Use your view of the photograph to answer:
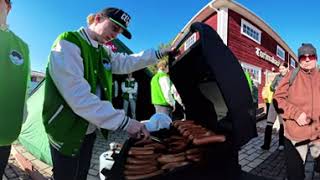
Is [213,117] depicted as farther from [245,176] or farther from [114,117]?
[114,117]

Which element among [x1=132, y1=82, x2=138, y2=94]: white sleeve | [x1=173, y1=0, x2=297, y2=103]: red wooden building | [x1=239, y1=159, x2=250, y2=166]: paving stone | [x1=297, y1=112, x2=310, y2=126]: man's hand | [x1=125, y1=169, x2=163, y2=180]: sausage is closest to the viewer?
[x1=125, y1=169, x2=163, y2=180]: sausage

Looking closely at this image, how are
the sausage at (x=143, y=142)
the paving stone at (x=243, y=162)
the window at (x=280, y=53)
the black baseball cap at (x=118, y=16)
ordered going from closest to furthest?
the sausage at (x=143, y=142), the black baseball cap at (x=118, y=16), the paving stone at (x=243, y=162), the window at (x=280, y=53)

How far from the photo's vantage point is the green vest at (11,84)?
1.81 meters

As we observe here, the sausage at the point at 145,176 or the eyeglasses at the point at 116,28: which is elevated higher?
the eyeglasses at the point at 116,28

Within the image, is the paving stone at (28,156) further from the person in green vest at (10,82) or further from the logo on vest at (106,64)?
the logo on vest at (106,64)

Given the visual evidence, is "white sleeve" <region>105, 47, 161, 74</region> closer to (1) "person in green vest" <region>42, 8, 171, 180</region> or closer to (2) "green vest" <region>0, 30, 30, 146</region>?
(1) "person in green vest" <region>42, 8, 171, 180</region>

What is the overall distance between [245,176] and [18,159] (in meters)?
5.03

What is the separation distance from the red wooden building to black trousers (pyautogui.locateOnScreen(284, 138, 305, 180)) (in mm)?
11331

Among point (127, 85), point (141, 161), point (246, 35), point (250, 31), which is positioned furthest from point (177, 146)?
point (250, 31)

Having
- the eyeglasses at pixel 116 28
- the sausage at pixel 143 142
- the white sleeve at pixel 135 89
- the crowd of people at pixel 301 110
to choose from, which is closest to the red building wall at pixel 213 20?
the white sleeve at pixel 135 89

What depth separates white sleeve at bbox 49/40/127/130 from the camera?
1.68m

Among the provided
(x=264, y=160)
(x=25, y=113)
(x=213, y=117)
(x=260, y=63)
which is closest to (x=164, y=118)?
(x=213, y=117)

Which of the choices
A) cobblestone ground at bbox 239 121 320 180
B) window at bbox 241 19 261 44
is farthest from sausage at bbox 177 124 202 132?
window at bbox 241 19 261 44

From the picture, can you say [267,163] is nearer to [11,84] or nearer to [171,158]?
[171,158]
